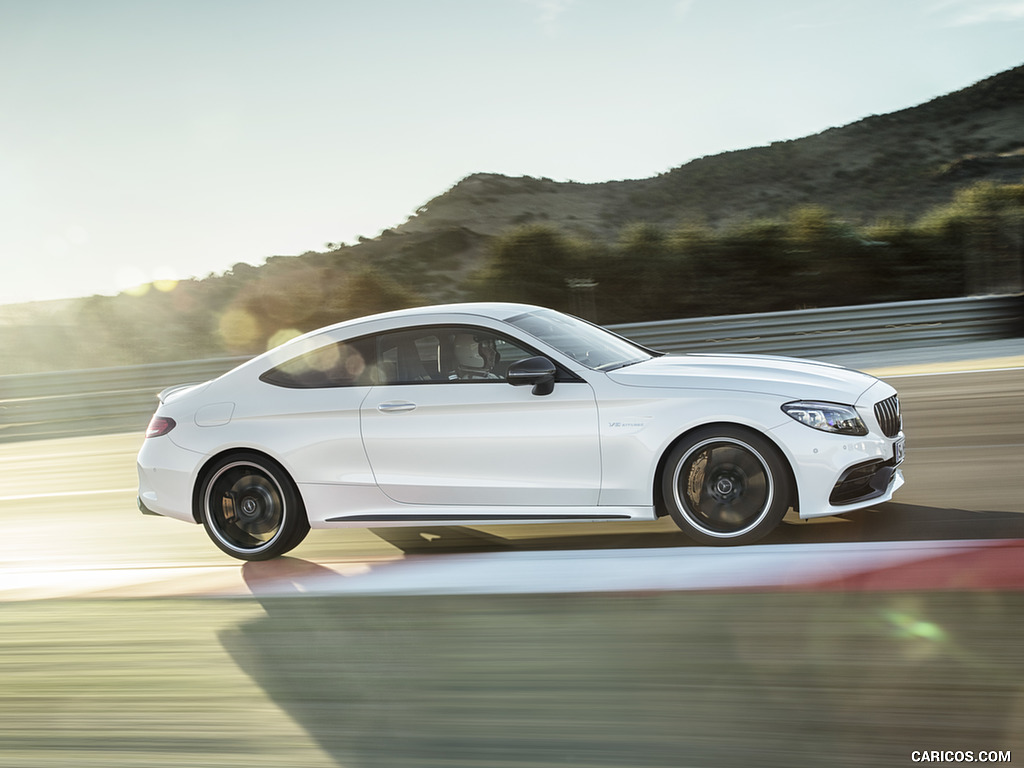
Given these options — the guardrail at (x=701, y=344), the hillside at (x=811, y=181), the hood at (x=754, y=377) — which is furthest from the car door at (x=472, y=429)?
the hillside at (x=811, y=181)

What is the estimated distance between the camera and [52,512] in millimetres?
8477

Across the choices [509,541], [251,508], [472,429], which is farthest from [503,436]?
[251,508]

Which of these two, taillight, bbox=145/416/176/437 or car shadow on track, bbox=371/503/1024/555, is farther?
taillight, bbox=145/416/176/437

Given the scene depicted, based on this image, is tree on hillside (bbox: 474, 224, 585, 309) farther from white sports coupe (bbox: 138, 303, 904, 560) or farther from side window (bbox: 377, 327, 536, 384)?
side window (bbox: 377, 327, 536, 384)

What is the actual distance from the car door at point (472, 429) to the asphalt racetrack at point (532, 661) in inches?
27.1

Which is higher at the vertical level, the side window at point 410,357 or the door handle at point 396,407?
the side window at point 410,357

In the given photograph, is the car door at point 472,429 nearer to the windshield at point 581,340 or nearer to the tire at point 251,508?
the windshield at point 581,340

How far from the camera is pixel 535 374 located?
5.68 m

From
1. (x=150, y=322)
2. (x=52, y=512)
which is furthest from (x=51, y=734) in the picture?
(x=150, y=322)

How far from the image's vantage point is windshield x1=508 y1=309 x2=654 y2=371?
607 cm

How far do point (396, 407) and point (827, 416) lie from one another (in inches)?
Answer: 91.9

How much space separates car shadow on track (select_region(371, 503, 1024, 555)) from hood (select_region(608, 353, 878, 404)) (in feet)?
2.62

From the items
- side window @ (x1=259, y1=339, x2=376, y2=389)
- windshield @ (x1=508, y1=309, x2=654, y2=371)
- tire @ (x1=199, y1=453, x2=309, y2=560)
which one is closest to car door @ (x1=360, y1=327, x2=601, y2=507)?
side window @ (x1=259, y1=339, x2=376, y2=389)

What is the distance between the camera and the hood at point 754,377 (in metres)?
5.54
